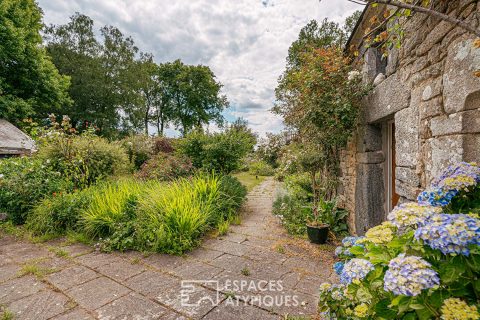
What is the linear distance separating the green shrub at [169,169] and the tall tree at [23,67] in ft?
34.1

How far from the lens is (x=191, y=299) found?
7.47 feet

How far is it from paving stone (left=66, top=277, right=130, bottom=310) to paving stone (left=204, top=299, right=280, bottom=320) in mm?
994

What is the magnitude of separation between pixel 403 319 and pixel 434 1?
2240 mm

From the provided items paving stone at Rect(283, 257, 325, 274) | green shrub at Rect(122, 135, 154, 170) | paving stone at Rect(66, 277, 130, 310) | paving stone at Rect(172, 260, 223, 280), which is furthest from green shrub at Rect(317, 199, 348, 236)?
green shrub at Rect(122, 135, 154, 170)

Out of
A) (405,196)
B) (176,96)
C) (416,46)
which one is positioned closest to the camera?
(416,46)

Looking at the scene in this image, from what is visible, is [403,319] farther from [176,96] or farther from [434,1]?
[176,96]

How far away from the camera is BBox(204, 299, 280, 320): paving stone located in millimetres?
2021

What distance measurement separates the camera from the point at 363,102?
3.36 metres

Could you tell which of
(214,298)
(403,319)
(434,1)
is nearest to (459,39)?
(434,1)

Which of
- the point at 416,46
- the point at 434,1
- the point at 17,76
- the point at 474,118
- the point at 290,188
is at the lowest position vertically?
the point at 290,188

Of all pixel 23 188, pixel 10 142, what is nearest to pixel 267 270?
pixel 23 188

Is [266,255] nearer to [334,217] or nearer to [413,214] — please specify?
[334,217]

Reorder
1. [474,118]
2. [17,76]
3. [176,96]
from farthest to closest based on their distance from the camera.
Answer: [176,96], [17,76], [474,118]

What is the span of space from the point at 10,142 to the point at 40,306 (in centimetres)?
1202
